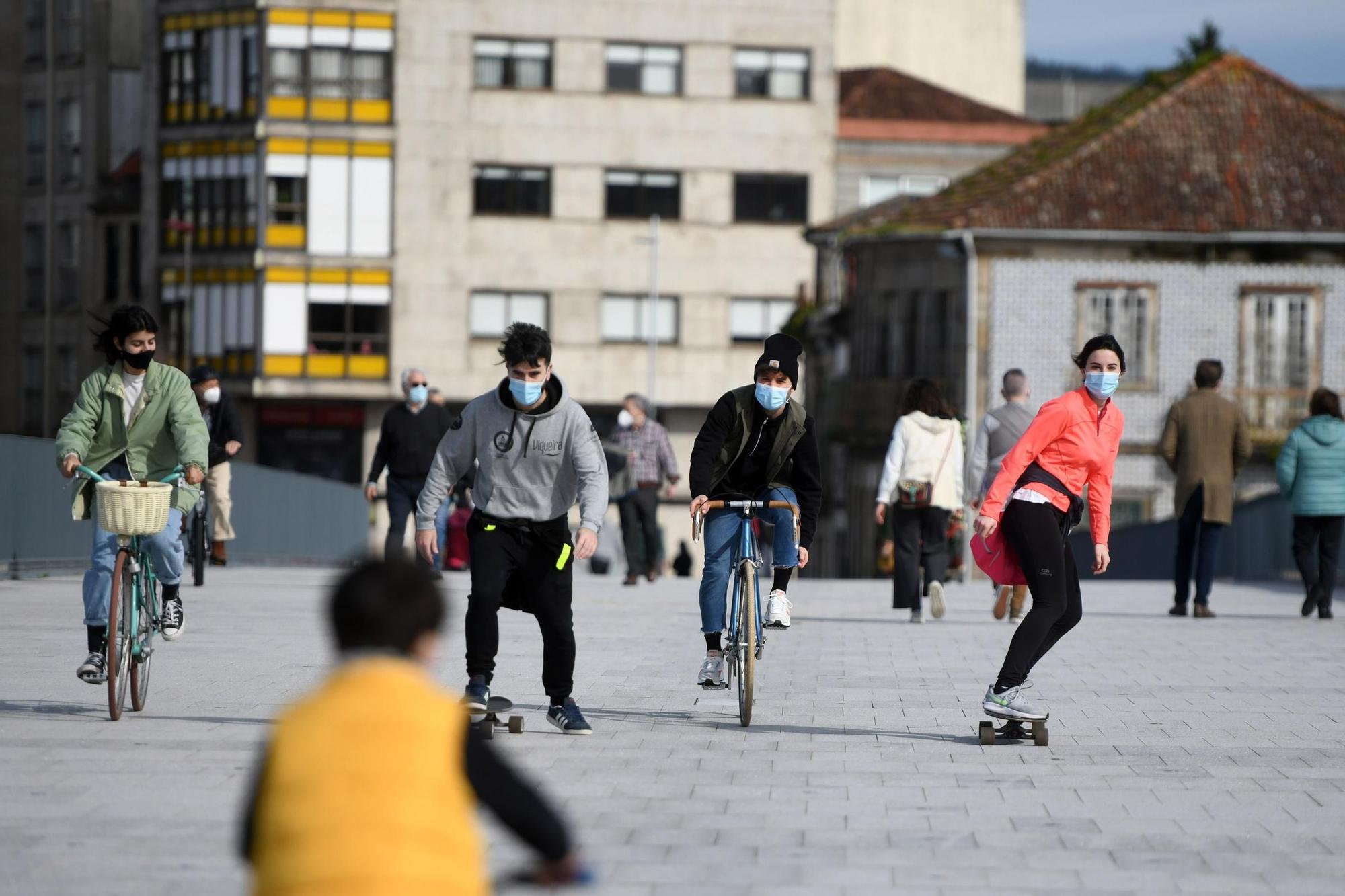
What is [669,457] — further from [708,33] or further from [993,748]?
[708,33]

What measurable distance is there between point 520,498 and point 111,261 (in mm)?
58565

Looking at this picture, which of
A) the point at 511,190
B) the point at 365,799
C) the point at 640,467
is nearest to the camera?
the point at 365,799

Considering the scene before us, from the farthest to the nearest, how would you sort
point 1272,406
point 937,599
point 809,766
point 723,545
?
1. point 1272,406
2. point 937,599
3. point 723,545
4. point 809,766

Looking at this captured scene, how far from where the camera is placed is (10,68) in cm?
6881

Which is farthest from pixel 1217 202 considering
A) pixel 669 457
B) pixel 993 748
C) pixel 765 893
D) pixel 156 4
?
pixel 765 893

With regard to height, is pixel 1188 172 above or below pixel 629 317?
above

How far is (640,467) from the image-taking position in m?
22.1

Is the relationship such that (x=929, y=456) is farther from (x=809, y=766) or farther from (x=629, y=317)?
(x=629, y=317)

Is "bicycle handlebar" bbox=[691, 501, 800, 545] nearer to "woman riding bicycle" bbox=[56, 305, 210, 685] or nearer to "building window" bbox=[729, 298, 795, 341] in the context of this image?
"woman riding bicycle" bbox=[56, 305, 210, 685]

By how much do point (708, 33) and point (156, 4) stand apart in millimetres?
14711

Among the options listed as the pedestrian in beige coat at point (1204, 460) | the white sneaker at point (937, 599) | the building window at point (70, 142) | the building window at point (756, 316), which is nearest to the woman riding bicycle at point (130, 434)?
the white sneaker at point (937, 599)

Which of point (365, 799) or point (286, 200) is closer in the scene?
point (365, 799)

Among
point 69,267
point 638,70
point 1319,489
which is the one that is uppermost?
point 638,70

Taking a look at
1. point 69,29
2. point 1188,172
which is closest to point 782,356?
point 1188,172
